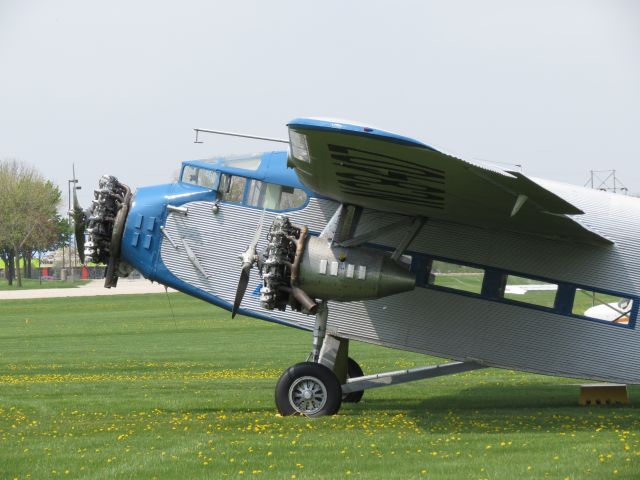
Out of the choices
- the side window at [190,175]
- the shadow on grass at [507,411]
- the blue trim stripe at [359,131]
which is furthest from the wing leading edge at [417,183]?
the shadow on grass at [507,411]

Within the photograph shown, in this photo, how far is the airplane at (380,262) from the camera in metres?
13.8

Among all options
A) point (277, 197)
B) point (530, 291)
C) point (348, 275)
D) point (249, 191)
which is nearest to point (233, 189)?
point (249, 191)

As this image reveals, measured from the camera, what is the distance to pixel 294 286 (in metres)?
13.8

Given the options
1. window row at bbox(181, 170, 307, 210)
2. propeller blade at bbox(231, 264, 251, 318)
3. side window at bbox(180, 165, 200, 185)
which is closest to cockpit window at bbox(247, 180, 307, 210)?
window row at bbox(181, 170, 307, 210)

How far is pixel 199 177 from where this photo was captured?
51.5 ft

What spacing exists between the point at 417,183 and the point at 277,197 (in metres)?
3.26

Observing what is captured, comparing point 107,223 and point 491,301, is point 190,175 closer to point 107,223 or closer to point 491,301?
point 107,223

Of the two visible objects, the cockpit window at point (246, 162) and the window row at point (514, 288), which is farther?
the cockpit window at point (246, 162)

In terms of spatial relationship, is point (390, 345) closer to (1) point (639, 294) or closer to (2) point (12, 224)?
(1) point (639, 294)

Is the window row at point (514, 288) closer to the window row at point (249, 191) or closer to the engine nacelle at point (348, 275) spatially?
the engine nacelle at point (348, 275)

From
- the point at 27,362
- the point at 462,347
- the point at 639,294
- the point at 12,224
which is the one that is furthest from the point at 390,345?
the point at 12,224

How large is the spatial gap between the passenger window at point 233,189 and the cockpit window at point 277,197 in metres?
0.21

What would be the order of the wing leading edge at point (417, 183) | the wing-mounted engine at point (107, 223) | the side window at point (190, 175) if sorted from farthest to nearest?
the side window at point (190, 175) < the wing-mounted engine at point (107, 223) < the wing leading edge at point (417, 183)

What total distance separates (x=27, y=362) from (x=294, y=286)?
1400 centimetres
